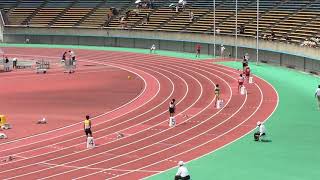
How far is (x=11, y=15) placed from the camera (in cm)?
8894

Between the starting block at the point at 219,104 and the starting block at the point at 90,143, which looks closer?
the starting block at the point at 90,143

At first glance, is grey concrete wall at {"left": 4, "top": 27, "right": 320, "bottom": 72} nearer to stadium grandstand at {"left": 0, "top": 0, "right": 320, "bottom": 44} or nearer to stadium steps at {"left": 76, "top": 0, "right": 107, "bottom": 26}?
stadium grandstand at {"left": 0, "top": 0, "right": 320, "bottom": 44}

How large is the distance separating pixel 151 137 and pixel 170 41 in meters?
43.5

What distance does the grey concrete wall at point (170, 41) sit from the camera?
51.9 meters

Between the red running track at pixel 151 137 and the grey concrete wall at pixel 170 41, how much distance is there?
18.5ft

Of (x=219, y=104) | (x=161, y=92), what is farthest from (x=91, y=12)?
(x=219, y=104)

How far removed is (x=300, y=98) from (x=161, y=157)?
15303 millimetres

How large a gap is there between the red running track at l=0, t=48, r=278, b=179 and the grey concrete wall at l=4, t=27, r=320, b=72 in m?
5.63

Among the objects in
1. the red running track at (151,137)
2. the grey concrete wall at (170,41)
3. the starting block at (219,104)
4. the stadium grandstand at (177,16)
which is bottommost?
the red running track at (151,137)

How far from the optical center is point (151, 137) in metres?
29.7

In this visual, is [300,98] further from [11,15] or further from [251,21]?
[11,15]

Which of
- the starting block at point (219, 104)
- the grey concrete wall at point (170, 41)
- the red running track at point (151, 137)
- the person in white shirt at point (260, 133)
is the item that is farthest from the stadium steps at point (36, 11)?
the person in white shirt at point (260, 133)

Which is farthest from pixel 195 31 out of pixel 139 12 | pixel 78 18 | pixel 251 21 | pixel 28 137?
pixel 28 137

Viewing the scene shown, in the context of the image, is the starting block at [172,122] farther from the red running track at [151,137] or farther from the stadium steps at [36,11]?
the stadium steps at [36,11]
